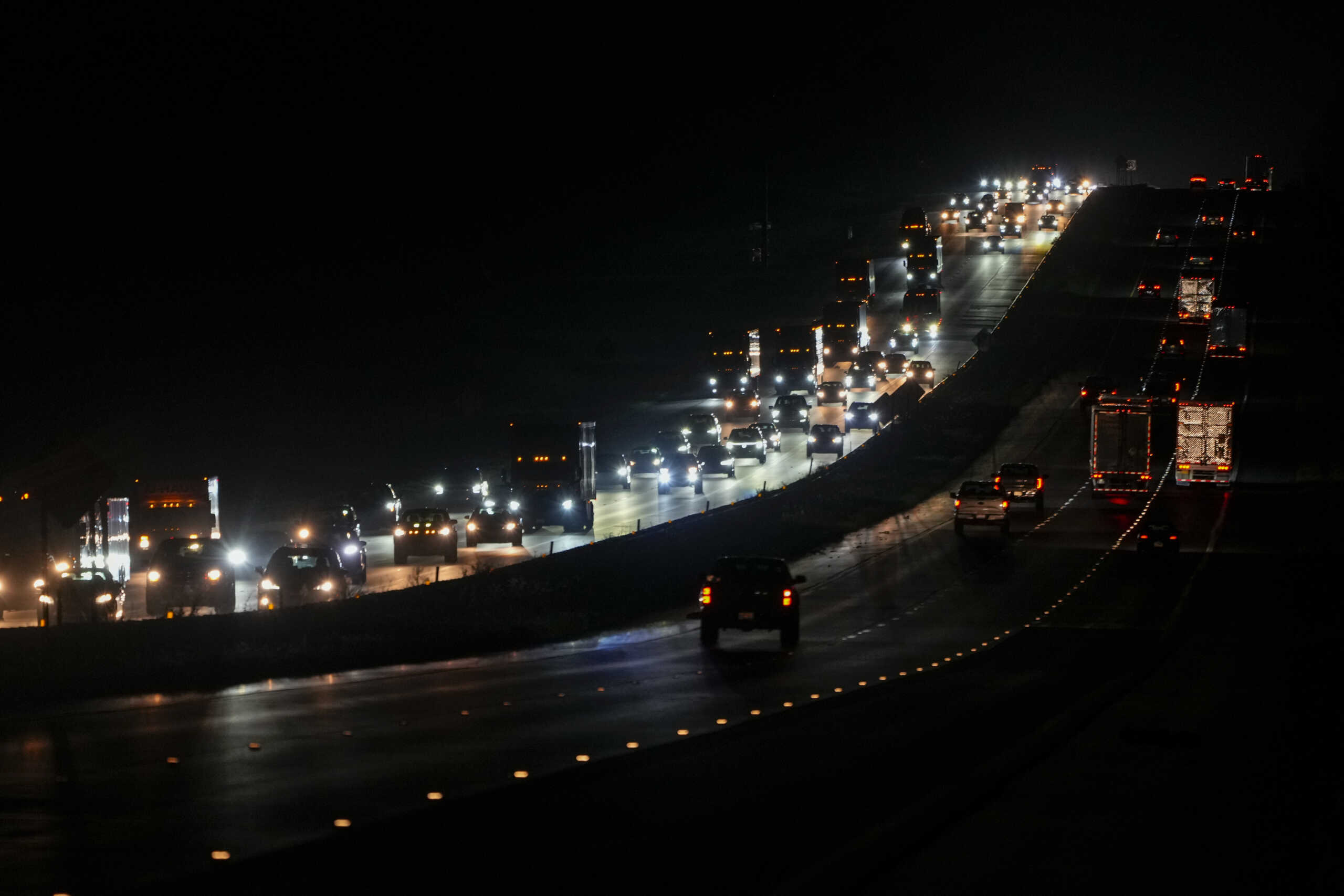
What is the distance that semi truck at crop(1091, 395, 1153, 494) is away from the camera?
2051 inches

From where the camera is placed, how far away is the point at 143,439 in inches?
3140

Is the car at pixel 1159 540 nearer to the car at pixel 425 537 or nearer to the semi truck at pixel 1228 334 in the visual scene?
the car at pixel 425 537

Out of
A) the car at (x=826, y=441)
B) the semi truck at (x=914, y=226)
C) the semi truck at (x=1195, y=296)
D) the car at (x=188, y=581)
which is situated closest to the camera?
the car at (x=188, y=581)

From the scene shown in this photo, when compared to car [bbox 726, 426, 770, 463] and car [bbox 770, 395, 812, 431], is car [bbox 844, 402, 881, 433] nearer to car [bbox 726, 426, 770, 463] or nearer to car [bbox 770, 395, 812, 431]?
car [bbox 770, 395, 812, 431]

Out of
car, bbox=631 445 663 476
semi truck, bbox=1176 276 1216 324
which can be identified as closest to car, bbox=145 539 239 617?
car, bbox=631 445 663 476

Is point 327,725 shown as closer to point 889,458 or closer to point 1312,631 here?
point 1312,631

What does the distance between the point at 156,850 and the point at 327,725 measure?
20.3ft

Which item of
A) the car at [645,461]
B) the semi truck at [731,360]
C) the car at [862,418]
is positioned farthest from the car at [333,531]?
the semi truck at [731,360]

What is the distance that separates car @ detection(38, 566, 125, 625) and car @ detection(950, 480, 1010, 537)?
24.3 m

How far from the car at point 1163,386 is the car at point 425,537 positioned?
35.7m

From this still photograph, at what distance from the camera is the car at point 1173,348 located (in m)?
79.9

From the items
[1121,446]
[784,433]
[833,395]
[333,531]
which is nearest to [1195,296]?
[833,395]

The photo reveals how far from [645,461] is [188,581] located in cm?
3004

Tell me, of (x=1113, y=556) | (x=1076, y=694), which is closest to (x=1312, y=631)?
(x=1076, y=694)
